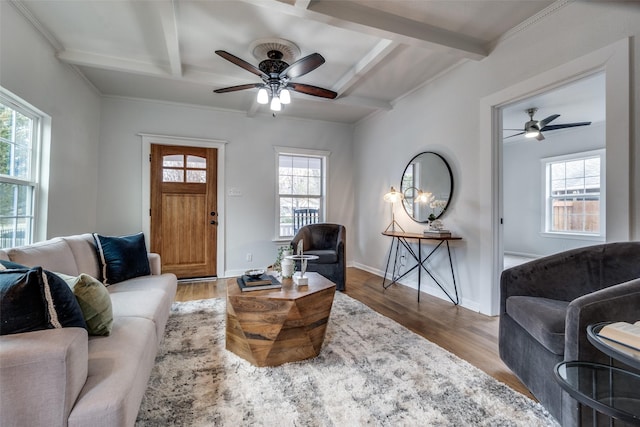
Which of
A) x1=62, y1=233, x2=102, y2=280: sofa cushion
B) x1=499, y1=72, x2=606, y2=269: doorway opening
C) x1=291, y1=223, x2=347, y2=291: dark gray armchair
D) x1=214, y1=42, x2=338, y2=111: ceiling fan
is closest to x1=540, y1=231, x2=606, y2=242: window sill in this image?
x1=499, y1=72, x2=606, y2=269: doorway opening

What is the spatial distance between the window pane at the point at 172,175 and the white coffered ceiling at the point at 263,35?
115 centimetres

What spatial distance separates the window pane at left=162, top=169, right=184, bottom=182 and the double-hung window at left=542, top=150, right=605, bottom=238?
22.9ft

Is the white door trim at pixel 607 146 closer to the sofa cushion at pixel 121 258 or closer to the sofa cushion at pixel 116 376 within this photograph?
the sofa cushion at pixel 116 376

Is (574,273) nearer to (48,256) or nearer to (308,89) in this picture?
(308,89)

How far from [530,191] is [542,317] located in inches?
238

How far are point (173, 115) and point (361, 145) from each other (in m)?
3.10

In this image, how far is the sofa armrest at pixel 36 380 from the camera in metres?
0.93

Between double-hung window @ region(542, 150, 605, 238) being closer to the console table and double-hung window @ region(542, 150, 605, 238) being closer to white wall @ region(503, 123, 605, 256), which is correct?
white wall @ region(503, 123, 605, 256)

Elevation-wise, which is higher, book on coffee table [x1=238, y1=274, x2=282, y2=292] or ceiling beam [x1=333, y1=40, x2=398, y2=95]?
ceiling beam [x1=333, y1=40, x2=398, y2=95]

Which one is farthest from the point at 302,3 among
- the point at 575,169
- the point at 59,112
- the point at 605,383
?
the point at 575,169

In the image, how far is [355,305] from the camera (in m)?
3.20

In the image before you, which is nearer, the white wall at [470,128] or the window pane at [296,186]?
the white wall at [470,128]

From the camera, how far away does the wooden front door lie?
14.3 feet

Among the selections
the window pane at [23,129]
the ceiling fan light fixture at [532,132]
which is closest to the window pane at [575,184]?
the ceiling fan light fixture at [532,132]
